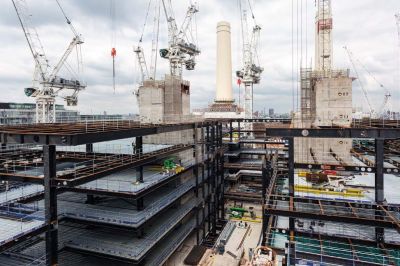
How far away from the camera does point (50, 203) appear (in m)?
17.2

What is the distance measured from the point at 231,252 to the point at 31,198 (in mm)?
21072

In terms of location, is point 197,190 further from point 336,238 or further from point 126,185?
point 336,238

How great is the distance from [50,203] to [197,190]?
20316 mm

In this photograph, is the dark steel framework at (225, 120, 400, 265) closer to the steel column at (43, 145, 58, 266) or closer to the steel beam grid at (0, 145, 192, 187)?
the steel beam grid at (0, 145, 192, 187)

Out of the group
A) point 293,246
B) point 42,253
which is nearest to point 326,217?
point 293,246

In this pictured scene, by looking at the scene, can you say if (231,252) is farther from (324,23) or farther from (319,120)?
(324,23)

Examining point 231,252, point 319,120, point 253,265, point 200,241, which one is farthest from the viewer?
point 200,241

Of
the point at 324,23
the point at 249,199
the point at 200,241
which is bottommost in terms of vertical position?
the point at 200,241

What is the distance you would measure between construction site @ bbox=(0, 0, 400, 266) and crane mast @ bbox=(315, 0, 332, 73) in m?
0.29

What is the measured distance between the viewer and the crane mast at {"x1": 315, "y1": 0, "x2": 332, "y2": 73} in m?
41.5

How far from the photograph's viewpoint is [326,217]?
58.2 feet

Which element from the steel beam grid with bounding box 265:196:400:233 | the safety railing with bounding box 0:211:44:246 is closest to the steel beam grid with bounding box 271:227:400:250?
the steel beam grid with bounding box 265:196:400:233

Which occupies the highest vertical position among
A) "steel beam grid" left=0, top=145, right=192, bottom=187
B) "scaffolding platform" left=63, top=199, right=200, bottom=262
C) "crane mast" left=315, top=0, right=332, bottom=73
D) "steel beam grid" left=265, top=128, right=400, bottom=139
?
"crane mast" left=315, top=0, right=332, bottom=73

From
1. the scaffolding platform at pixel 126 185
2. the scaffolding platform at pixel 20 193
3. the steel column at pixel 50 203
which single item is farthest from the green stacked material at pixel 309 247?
the scaffolding platform at pixel 20 193
